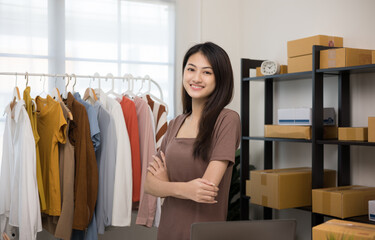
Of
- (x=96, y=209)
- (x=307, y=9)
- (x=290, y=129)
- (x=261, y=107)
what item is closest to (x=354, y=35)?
(x=307, y=9)

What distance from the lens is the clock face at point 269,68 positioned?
300 cm

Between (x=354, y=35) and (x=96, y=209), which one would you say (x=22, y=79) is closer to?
(x=96, y=209)

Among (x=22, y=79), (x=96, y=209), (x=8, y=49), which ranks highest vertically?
(x=8, y=49)

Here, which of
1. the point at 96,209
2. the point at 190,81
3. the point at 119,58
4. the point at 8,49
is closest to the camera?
the point at 190,81

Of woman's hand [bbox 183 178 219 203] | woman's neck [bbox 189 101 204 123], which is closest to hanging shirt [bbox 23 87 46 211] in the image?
woman's neck [bbox 189 101 204 123]

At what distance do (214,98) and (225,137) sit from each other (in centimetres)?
17

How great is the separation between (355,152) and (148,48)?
190cm

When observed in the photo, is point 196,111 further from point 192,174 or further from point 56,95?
point 56,95

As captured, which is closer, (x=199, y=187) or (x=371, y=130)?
(x=199, y=187)

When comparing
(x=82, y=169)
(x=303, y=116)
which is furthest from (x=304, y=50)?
(x=82, y=169)

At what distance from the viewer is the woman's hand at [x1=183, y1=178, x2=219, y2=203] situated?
1533 mm

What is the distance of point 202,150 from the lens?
1629 millimetres

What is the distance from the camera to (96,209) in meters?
2.89

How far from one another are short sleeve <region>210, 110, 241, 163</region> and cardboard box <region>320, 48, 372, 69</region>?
3.69ft
